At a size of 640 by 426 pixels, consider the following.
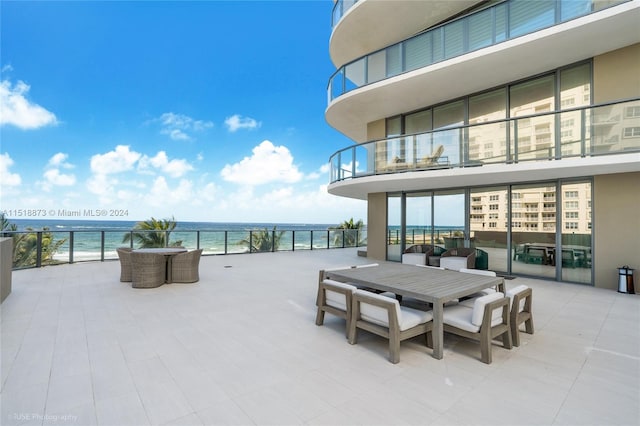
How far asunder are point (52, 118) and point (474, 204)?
126 ft

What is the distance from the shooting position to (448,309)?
3881 millimetres

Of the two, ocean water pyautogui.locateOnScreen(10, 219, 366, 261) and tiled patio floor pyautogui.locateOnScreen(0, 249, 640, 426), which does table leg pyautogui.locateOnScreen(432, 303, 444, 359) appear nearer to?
tiled patio floor pyautogui.locateOnScreen(0, 249, 640, 426)

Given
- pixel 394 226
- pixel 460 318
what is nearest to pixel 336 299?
pixel 460 318

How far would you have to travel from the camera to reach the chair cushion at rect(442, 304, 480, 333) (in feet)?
10.7

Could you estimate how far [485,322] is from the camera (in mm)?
3133

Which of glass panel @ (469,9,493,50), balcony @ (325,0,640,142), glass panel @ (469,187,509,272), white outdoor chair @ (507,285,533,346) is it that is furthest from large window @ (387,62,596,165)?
white outdoor chair @ (507,285,533,346)

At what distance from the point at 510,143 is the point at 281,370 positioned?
24.8 feet

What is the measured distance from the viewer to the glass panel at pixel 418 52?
8.48m

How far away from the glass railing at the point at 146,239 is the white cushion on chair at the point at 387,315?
8.46 meters

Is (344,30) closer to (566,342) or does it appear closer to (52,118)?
(566,342)

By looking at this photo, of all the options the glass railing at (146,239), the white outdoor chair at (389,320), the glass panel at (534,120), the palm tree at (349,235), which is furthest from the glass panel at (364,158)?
the palm tree at (349,235)

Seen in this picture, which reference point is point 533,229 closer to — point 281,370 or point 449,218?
point 449,218

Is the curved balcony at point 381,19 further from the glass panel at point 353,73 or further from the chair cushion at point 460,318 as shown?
the chair cushion at point 460,318

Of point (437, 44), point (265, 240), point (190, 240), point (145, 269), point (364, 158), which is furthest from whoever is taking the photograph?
point (265, 240)
